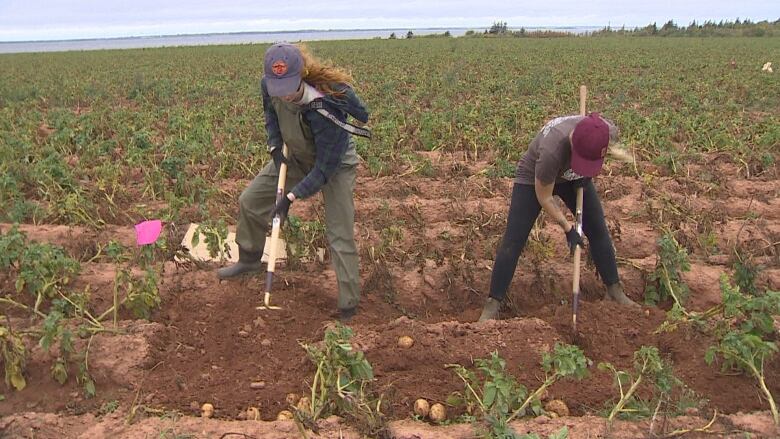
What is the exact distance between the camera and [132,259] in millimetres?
4523

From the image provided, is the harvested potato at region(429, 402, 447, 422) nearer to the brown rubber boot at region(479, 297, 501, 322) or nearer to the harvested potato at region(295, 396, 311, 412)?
the harvested potato at region(295, 396, 311, 412)

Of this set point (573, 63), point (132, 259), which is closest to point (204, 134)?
point (132, 259)

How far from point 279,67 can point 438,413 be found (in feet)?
5.99

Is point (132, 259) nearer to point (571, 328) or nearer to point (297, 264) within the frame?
point (297, 264)

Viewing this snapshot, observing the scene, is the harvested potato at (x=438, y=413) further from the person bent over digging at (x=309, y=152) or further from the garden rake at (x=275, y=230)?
the garden rake at (x=275, y=230)

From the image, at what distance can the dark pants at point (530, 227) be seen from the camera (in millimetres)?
3652

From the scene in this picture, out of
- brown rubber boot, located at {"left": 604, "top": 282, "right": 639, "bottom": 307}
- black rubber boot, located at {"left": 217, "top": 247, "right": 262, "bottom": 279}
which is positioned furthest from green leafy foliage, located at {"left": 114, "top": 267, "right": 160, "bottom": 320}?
brown rubber boot, located at {"left": 604, "top": 282, "right": 639, "bottom": 307}

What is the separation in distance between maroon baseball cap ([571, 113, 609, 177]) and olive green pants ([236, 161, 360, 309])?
52.0 inches

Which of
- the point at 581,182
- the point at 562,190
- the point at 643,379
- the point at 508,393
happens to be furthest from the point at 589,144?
the point at 508,393

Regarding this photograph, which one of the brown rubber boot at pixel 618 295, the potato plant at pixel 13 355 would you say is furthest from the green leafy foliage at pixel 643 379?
the potato plant at pixel 13 355

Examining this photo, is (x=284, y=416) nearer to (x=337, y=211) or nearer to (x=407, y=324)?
(x=407, y=324)

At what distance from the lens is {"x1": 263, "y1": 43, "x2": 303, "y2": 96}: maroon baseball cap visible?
3262 millimetres

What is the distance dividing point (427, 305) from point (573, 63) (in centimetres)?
1791

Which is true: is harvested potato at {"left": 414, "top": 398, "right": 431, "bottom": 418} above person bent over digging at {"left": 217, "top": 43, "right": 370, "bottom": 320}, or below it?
below
